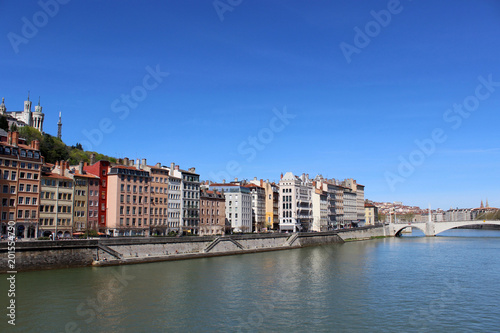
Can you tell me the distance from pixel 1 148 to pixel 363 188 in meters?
130

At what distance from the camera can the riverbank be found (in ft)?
142

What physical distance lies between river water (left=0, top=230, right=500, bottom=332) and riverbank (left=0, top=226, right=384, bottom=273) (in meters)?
1.76

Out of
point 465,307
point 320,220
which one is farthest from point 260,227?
point 465,307

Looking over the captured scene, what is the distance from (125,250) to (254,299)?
23677 mm

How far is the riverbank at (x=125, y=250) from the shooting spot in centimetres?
4338

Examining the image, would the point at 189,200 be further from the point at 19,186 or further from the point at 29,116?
the point at 29,116

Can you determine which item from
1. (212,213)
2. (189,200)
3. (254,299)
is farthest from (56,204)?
(254,299)

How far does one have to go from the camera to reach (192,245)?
62094mm

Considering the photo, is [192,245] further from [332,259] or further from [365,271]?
[365,271]

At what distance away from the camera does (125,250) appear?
5197 cm

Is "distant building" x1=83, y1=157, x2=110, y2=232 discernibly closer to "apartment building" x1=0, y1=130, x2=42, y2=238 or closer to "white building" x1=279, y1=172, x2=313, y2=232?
"apartment building" x1=0, y1=130, x2=42, y2=238

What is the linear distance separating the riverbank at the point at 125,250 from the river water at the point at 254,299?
1761 millimetres

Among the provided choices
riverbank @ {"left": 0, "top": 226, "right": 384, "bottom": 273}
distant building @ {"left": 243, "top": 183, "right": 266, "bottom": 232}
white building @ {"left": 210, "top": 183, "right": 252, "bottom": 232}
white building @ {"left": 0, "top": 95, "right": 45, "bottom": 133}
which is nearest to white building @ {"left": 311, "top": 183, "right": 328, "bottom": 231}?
distant building @ {"left": 243, "top": 183, "right": 266, "bottom": 232}

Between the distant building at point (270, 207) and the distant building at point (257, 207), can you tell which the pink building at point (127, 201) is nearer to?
the distant building at point (257, 207)
